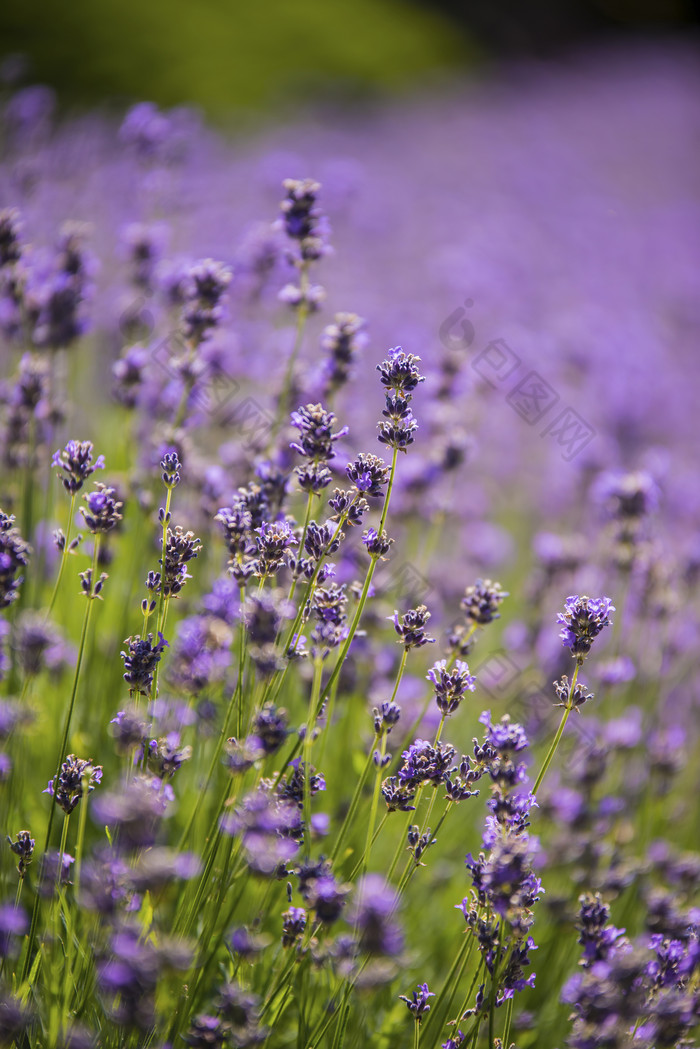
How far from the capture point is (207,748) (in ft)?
8.26

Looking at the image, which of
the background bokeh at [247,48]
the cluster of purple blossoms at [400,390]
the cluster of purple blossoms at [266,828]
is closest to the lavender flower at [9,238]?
the cluster of purple blossoms at [400,390]

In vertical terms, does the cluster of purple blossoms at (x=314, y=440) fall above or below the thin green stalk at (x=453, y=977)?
above

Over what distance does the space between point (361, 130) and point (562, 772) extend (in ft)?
51.7

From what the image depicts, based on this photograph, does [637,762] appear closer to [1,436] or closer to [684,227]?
[1,436]

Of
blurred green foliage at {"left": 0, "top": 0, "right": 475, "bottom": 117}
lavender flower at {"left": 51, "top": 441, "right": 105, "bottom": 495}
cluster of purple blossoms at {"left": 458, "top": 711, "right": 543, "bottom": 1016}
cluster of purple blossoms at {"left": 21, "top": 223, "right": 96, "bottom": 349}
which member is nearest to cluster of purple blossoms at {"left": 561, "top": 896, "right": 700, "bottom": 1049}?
cluster of purple blossoms at {"left": 458, "top": 711, "right": 543, "bottom": 1016}

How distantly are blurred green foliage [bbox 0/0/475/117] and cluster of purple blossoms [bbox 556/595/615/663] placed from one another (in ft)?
41.2

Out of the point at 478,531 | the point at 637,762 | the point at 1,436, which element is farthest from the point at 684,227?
the point at 1,436

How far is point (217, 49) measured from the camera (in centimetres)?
1565

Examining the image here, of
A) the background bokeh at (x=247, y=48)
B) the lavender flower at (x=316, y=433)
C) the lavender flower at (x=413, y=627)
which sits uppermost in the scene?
the lavender flower at (x=316, y=433)

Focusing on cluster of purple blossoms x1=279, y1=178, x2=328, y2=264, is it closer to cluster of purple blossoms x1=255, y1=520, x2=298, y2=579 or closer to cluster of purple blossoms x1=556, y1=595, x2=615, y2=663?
cluster of purple blossoms x1=255, y1=520, x2=298, y2=579

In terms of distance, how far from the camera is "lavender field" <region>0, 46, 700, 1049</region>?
1395mm

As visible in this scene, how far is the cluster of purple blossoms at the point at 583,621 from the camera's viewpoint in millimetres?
1542

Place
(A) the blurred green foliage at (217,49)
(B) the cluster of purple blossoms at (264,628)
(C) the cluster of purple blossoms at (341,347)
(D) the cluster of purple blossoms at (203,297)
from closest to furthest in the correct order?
(B) the cluster of purple blossoms at (264,628) < (C) the cluster of purple blossoms at (341,347) < (D) the cluster of purple blossoms at (203,297) < (A) the blurred green foliage at (217,49)

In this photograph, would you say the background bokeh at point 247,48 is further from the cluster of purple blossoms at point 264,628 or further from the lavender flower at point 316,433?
the cluster of purple blossoms at point 264,628
